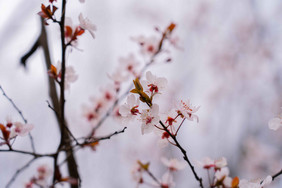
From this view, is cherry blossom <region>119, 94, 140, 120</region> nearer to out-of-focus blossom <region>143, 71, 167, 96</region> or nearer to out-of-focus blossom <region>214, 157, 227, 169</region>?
out-of-focus blossom <region>143, 71, 167, 96</region>

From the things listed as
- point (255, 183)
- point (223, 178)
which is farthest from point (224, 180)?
point (255, 183)

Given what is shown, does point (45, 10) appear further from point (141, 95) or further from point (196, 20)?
point (196, 20)

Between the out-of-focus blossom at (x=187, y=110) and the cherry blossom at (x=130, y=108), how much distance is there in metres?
0.14

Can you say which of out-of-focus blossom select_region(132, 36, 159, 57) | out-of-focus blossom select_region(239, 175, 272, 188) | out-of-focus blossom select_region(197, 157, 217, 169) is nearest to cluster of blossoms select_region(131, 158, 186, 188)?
out-of-focus blossom select_region(197, 157, 217, 169)

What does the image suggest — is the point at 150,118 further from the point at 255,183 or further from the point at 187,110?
the point at 255,183

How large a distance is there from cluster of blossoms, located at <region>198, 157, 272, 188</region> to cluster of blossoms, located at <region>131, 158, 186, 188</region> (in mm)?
160

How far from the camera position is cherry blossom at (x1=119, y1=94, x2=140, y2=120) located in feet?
2.73

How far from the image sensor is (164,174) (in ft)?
3.78

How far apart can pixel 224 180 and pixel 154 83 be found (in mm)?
445

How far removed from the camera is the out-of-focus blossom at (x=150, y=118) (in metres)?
0.76

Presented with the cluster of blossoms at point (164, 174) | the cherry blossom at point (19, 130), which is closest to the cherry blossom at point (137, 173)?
the cluster of blossoms at point (164, 174)

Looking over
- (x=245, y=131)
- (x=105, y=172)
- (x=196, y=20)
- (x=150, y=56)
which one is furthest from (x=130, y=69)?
(x=196, y=20)

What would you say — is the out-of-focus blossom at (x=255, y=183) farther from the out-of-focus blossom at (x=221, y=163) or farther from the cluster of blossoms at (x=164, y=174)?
the cluster of blossoms at (x=164, y=174)

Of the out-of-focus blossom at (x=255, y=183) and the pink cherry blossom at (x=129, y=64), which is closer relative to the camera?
the out-of-focus blossom at (x=255, y=183)
